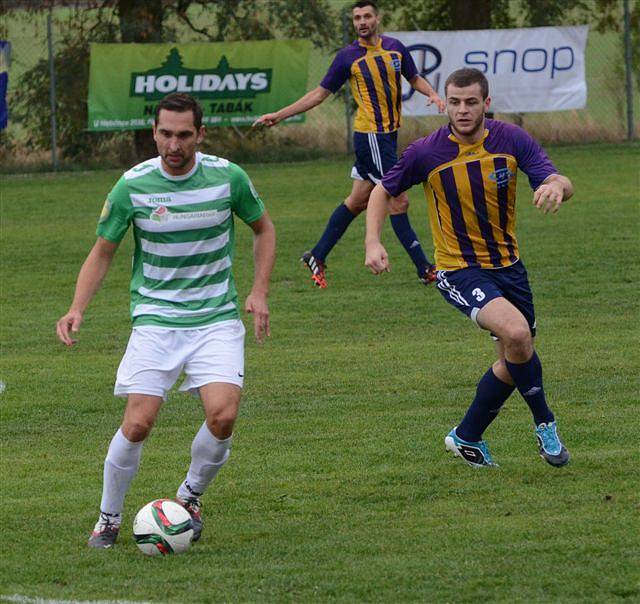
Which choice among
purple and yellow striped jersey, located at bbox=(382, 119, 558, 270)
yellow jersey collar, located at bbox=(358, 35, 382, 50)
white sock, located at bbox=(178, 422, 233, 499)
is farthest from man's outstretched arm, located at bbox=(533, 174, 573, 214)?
yellow jersey collar, located at bbox=(358, 35, 382, 50)

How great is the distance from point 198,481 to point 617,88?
18613 mm

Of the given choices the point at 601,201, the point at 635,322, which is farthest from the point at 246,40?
the point at 635,322

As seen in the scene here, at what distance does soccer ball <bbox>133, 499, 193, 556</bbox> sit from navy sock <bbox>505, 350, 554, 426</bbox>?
72.9 inches

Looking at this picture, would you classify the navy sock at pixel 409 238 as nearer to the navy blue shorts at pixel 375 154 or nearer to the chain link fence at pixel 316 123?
the navy blue shorts at pixel 375 154

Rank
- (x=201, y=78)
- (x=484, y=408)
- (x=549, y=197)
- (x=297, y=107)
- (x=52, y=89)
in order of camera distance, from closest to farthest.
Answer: (x=549, y=197) → (x=484, y=408) → (x=297, y=107) → (x=201, y=78) → (x=52, y=89)

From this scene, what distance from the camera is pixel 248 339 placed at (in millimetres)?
10570

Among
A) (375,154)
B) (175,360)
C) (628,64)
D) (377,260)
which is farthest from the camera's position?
(628,64)

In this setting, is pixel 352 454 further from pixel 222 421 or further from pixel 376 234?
pixel 222 421

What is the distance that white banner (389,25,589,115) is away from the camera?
20938 millimetres

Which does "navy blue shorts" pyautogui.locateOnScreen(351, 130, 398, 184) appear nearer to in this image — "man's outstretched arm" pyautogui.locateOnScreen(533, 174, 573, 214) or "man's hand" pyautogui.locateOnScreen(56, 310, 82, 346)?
"man's outstretched arm" pyautogui.locateOnScreen(533, 174, 573, 214)

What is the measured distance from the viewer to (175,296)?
18.3 ft

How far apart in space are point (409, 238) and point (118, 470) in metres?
6.26

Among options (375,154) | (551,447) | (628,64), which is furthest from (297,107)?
(628,64)

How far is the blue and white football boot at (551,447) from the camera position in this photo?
21.3 ft
